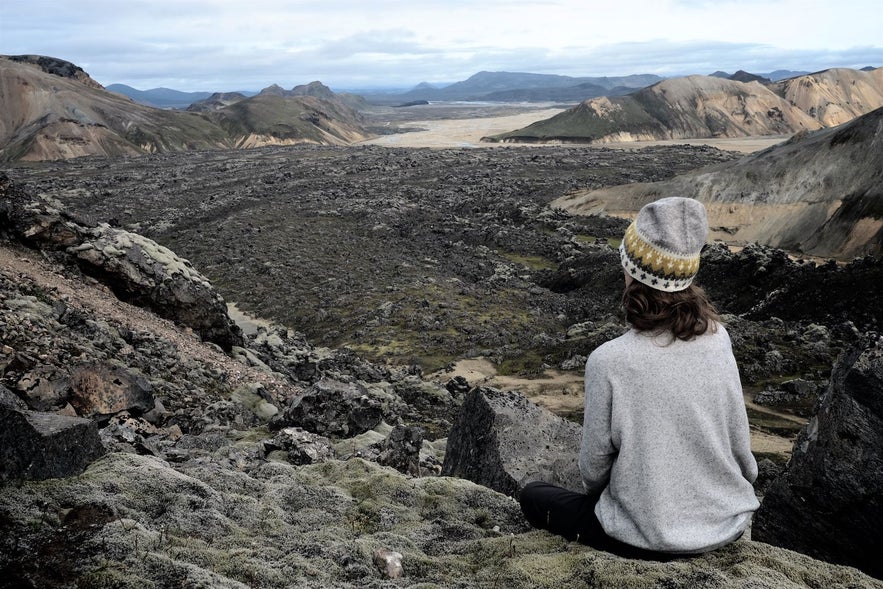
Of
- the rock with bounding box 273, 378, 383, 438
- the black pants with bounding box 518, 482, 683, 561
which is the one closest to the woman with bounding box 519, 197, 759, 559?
the black pants with bounding box 518, 482, 683, 561

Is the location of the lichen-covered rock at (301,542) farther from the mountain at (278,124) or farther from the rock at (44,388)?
the mountain at (278,124)

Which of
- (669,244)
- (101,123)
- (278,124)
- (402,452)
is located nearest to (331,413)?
(402,452)

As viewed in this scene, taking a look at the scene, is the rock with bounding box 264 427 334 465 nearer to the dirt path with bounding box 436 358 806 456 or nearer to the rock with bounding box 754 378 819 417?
the dirt path with bounding box 436 358 806 456

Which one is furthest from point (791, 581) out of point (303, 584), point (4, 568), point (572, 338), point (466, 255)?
point (466, 255)

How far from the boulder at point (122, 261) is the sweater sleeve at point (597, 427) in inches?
684

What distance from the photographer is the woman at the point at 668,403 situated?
4.47 m

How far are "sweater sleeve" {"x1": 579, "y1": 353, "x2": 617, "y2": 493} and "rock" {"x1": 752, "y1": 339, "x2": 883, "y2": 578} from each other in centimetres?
337

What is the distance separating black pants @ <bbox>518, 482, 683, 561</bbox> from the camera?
496 centimetres

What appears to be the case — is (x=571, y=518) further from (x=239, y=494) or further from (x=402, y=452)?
(x=402, y=452)

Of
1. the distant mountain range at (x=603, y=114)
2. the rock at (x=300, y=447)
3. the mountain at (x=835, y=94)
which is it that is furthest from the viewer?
the mountain at (x=835, y=94)

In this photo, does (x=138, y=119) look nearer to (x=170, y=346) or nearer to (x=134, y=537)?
(x=170, y=346)

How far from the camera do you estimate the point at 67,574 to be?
4.59 m

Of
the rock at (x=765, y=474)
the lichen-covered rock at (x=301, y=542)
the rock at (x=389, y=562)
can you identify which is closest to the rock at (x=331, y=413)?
the lichen-covered rock at (x=301, y=542)

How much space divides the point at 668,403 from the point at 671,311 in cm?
64
